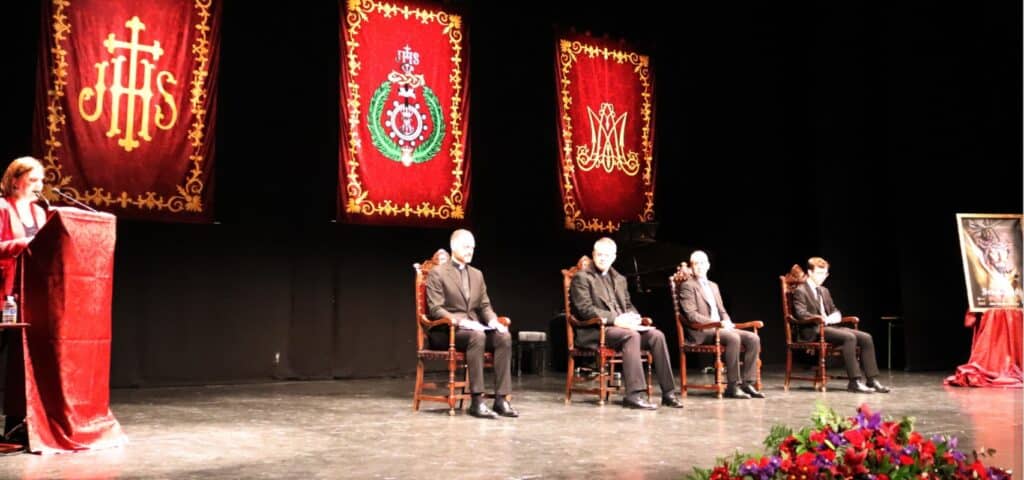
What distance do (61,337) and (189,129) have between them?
3462 millimetres

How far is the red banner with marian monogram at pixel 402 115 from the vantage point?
764cm

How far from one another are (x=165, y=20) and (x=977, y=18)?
25.4ft

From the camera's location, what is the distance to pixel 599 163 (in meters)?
9.02

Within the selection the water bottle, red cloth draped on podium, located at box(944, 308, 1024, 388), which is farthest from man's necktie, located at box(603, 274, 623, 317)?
the water bottle

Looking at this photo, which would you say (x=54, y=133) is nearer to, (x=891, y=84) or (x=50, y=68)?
(x=50, y=68)

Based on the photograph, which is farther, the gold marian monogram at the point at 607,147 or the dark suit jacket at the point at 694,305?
the gold marian monogram at the point at 607,147

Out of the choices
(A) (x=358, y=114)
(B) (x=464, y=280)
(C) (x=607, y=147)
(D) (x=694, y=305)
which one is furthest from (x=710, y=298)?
(A) (x=358, y=114)

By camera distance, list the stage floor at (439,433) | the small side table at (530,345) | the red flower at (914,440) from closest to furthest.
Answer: the red flower at (914,440), the stage floor at (439,433), the small side table at (530,345)

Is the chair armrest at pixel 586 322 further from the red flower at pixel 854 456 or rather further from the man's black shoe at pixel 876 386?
the red flower at pixel 854 456

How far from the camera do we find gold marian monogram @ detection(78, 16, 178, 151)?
653 cm

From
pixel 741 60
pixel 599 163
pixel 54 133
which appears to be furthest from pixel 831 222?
pixel 54 133

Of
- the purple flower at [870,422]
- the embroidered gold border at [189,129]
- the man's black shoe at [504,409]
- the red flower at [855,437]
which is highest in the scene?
the embroidered gold border at [189,129]

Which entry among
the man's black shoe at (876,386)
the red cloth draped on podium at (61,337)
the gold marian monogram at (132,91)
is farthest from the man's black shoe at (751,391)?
the gold marian monogram at (132,91)

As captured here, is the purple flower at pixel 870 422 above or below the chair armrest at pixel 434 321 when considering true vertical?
below
